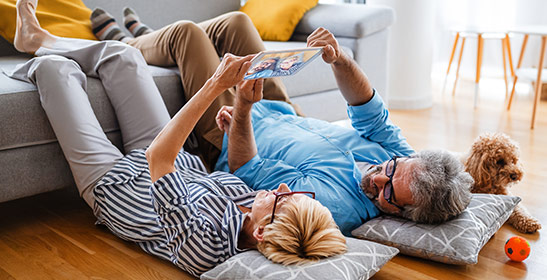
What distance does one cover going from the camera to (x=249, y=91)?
183cm

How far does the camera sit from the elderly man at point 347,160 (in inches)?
63.9

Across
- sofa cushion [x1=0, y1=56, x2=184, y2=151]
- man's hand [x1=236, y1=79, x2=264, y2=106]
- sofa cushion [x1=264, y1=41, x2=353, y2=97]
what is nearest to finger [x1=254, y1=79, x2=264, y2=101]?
man's hand [x1=236, y1=79, x2=264, y2=106]

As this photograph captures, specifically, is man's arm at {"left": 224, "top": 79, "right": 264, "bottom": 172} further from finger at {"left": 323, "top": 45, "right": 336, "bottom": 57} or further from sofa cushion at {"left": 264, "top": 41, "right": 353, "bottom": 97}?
sofa cushion at {"left": 264, "top": 41, "right": 353, "bottom": 97}

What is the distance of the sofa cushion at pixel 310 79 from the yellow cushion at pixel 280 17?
20 centimetres

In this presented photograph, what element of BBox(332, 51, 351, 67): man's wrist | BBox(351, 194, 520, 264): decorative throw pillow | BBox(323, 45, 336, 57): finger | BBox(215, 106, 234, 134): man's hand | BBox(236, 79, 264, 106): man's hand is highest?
BBox(323, 45, 336, 57): finger

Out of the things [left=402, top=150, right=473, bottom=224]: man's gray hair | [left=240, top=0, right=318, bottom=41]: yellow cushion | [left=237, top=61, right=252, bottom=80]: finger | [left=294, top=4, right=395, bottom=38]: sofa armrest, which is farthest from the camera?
[left=240, top=0, right=318, bottom=41]: yellow cushion

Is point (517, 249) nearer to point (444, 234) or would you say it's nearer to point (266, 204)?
point (444, 234)

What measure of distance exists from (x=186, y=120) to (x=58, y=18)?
147 cm

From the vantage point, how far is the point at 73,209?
2115 millimetres

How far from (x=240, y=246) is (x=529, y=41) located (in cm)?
397

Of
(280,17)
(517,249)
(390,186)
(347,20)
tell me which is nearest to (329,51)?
(390,186)

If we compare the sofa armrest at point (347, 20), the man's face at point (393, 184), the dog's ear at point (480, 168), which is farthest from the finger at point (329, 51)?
the sofa armrest at point (347, 20)

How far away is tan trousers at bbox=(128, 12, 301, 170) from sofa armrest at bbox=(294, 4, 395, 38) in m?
0.79

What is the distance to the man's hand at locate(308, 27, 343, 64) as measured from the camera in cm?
185
